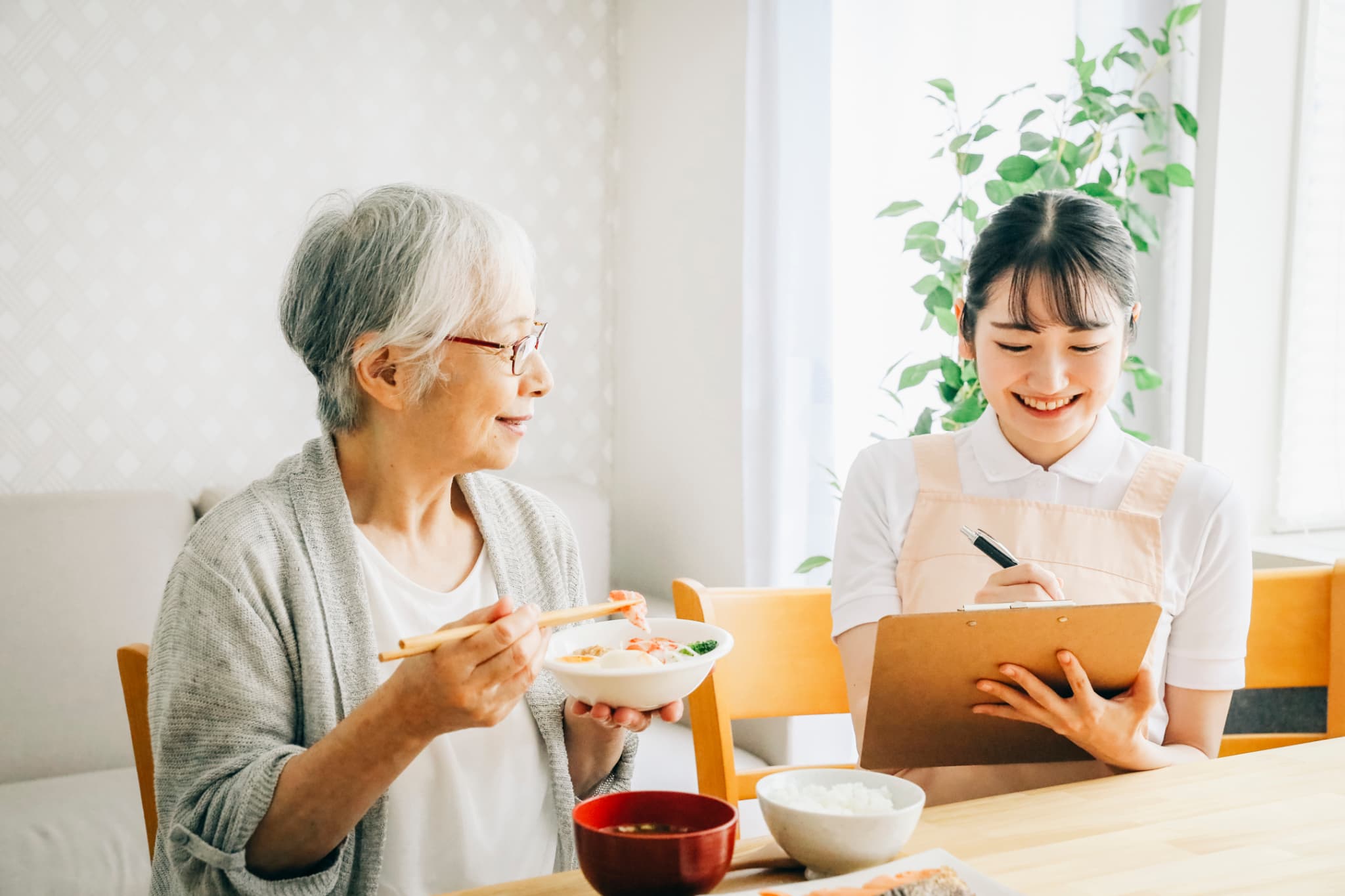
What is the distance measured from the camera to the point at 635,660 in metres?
1.07

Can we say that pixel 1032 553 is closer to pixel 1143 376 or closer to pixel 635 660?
pixel 635 660

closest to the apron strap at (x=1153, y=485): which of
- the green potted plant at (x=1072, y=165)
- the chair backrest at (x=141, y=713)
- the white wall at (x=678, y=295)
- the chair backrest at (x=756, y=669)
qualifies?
the chair backrest at (x=756, y=669)

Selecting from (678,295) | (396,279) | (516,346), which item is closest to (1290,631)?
(516,346)

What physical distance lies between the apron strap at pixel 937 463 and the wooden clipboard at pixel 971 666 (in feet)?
1.29

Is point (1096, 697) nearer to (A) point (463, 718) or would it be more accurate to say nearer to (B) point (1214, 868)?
(B) point (1214, 868)

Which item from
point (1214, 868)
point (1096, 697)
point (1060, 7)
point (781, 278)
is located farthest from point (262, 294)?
point (1214, 868)

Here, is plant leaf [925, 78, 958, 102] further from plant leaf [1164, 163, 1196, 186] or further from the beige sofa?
the beige sofa

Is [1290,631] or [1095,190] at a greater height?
[1095,190]

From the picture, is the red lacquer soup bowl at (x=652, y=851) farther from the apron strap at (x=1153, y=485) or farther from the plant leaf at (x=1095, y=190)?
the plant leaf at (x=1095, y=190)

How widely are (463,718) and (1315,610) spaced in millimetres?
1265

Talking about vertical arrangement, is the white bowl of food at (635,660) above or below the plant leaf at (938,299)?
below

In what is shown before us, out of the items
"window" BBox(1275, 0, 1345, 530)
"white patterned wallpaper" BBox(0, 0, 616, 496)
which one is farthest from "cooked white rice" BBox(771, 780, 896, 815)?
"white patterned wallpaper" BBox(0, 0, 616, 496)

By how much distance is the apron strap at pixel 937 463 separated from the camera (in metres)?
1.53

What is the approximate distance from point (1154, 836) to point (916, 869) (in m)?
0.28
